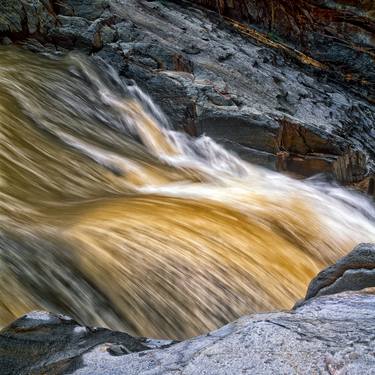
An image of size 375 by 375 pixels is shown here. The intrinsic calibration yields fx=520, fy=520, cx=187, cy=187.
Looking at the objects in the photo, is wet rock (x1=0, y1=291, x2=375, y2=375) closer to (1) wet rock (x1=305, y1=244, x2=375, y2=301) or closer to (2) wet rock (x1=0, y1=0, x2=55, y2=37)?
(1) wet rock (x1=305, y1=244, x2=375, y2=301)

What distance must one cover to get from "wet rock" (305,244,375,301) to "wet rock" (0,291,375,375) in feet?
1.24

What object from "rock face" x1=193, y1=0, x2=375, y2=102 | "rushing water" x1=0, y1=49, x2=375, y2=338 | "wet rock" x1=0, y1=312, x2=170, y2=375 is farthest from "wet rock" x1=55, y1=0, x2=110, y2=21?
"wet rock" x1=0, y1=312, x2=170, y2=375

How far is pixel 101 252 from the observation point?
3.76m

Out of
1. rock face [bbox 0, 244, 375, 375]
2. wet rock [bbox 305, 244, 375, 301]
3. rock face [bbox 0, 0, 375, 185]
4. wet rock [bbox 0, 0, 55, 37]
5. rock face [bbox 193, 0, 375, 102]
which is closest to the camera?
rock face [bbox 0, 244, 375, 375]

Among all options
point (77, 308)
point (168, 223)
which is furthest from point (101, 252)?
point (168, 223)

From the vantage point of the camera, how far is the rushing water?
3383 millimetres

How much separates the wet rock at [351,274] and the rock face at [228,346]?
Result: 1.09 feet

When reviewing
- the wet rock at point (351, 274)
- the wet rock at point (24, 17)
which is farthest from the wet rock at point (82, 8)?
the wet rock at point (351, 274)

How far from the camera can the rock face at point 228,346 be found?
65.9 inches

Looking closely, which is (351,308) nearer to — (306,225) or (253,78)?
(306,225)

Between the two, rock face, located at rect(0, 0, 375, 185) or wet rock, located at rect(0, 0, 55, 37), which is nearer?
wet rock, located at rect(0, 0, 55, 37)

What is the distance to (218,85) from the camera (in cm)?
969

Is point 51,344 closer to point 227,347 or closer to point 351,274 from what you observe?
point 227,347

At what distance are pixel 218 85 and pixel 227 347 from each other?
8.28 metres
